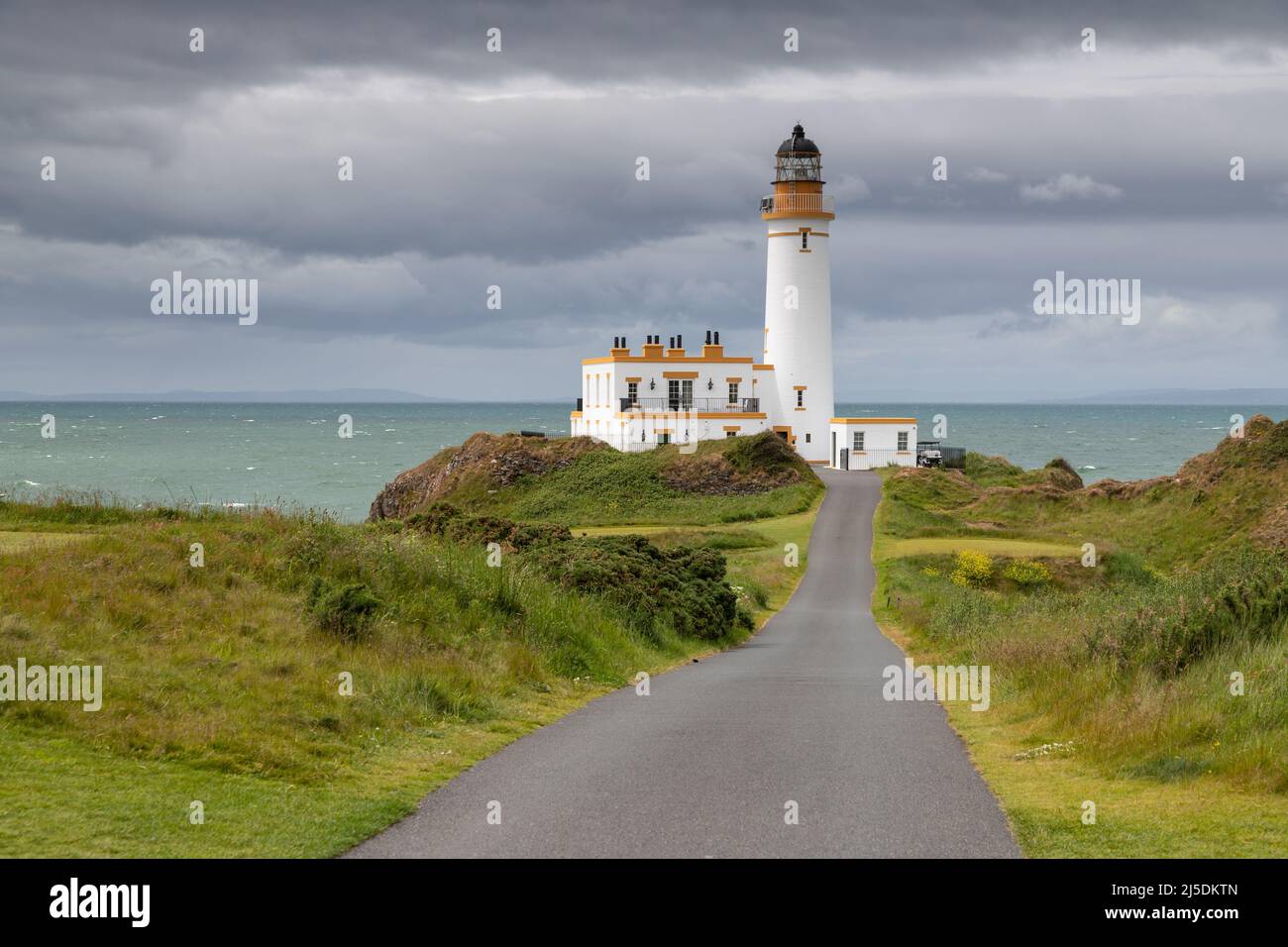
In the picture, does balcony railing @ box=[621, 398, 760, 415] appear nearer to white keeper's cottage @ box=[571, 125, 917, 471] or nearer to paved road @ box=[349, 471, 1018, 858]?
white keeper's cottage @ box=[571, 125, 917, 471]

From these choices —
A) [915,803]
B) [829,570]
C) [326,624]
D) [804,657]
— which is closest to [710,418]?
[829,570]

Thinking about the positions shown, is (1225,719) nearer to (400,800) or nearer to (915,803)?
(915,803)

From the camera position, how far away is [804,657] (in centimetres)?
2378

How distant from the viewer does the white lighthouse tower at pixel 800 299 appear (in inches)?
2982

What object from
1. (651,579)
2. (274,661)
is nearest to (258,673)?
(274,661)

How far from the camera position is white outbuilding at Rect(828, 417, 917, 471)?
7631cm

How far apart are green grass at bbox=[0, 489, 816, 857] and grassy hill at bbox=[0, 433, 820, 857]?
0.10 ft

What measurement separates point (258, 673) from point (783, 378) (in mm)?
65836

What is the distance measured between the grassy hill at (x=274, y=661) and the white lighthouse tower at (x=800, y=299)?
172 feet

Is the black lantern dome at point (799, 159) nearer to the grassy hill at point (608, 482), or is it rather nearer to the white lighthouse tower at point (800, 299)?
the white lighthouse tower at point (800, 299)

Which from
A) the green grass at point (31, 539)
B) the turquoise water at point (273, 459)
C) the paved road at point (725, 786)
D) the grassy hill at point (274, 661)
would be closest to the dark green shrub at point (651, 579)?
the grassy hill at point (274, 661)

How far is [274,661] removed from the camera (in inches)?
548

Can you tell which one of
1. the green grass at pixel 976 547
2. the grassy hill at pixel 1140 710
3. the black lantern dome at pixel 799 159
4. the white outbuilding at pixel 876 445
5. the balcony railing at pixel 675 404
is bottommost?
the green grass at pixel 976 547
